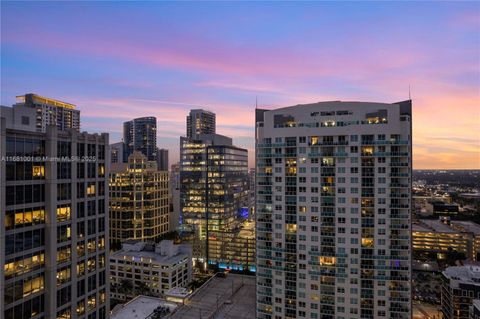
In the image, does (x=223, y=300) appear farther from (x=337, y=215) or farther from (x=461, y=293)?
(x=461, y=293)

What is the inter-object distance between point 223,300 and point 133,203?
88.8 metres

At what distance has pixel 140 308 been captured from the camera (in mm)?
90562

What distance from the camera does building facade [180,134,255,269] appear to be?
166 meters

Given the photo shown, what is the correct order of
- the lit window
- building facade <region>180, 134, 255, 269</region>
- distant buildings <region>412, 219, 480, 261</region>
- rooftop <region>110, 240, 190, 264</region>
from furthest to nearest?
distant buildings <region>412, 219, 480, 261</region>, building facade <region>180, 134, 255, 269</region>, rooftop <region>110, 240, 190, 264</region>, the lit window

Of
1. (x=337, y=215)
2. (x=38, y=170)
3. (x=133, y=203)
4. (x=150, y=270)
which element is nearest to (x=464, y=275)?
(x=337, y=215)

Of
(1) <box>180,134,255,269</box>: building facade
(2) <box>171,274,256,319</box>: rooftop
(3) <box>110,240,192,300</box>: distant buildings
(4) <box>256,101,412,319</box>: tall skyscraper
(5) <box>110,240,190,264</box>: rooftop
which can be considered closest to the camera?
(4) <box>256,101,412,319</box>: tall skyscraper

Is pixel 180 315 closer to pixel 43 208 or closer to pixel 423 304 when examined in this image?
pixel 43 208

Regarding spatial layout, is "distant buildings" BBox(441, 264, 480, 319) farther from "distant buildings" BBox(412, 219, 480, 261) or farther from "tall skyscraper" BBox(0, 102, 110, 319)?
"tall skyscraper" BBox(0, 102, 110, 319)

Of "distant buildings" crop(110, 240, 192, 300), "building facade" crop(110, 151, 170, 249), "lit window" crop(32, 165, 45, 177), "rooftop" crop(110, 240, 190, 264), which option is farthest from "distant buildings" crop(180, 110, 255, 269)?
"lit window" crop(32, 165, 45, 177)

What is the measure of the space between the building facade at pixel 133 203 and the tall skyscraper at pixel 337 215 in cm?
10475

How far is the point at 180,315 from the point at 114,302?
34.8m

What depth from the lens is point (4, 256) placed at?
134 ft

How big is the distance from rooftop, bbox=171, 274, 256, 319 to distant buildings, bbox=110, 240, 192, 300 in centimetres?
1116

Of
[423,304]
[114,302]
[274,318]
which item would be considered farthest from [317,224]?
[114,302]
